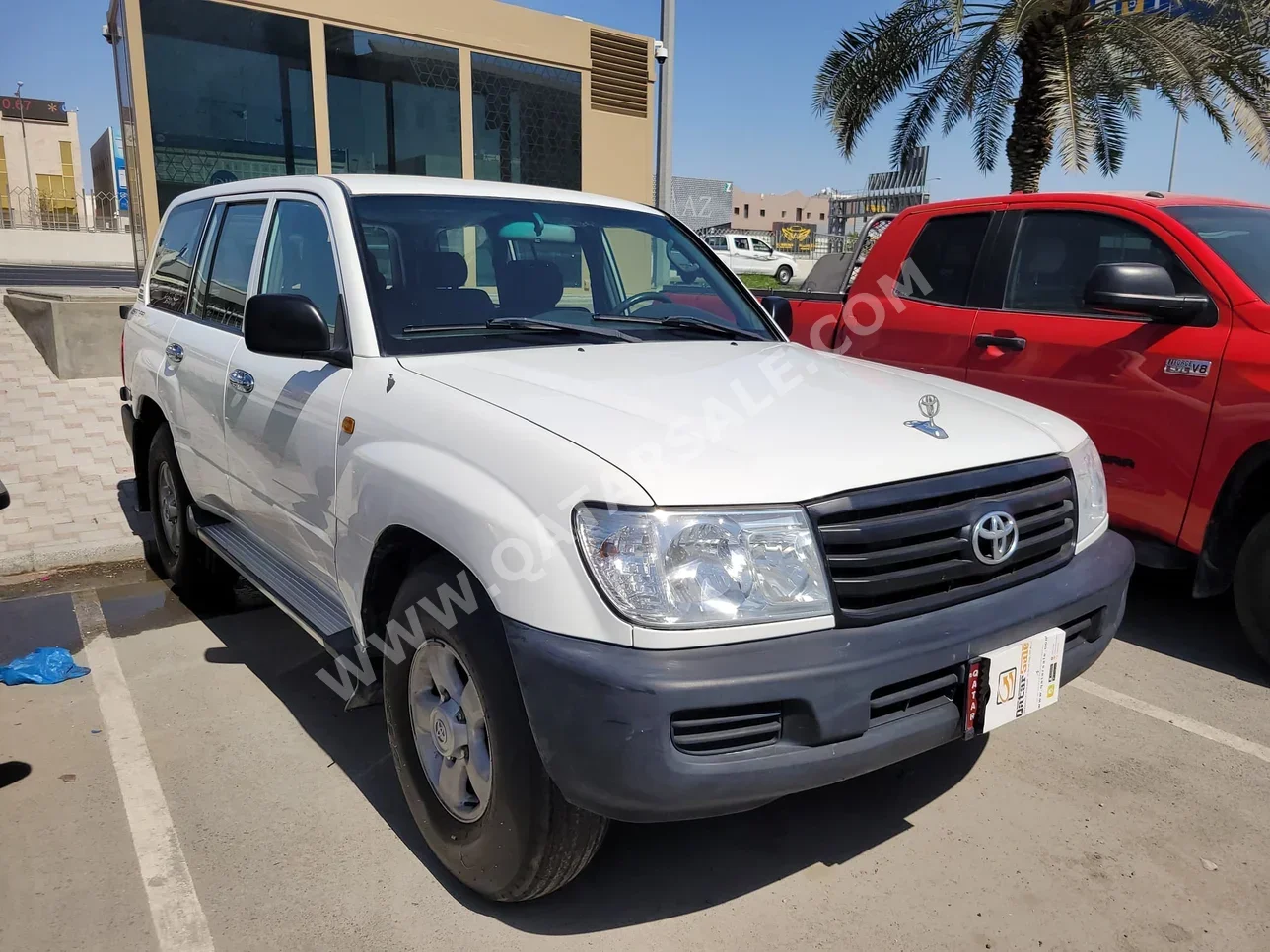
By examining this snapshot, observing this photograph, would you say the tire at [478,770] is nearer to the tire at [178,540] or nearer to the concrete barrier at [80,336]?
the tire at [178,540]

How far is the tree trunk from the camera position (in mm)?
11367

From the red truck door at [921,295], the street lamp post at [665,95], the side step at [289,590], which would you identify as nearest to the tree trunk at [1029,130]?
the street lamp post at [665,95]

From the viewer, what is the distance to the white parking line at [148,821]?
2457 millimetres

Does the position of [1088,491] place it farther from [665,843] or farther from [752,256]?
[752,256]

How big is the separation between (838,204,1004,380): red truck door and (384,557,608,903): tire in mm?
3377

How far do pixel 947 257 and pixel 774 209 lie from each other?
111 meters

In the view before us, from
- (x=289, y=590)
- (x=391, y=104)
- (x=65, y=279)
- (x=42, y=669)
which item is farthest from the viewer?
(x=65, y=279)

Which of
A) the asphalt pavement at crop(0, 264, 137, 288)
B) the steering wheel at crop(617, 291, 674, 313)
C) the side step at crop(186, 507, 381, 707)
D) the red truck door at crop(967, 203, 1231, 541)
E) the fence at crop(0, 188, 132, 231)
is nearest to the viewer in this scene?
the side step at crop(186, 507, 381, 707)

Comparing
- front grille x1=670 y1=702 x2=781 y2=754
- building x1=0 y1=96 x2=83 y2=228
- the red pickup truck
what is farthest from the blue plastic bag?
building x1=0 y1=96 x2=83 y2=228

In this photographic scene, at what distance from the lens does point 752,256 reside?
1351 inches

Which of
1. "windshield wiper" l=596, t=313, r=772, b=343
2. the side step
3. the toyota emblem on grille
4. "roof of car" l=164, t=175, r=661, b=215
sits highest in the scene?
"roof of car" l=164, t=175, r=661, b=215

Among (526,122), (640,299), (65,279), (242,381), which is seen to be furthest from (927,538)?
(65,279)

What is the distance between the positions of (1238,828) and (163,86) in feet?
48.1

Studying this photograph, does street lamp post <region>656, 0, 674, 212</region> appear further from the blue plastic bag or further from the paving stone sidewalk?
the blue plastic bag
